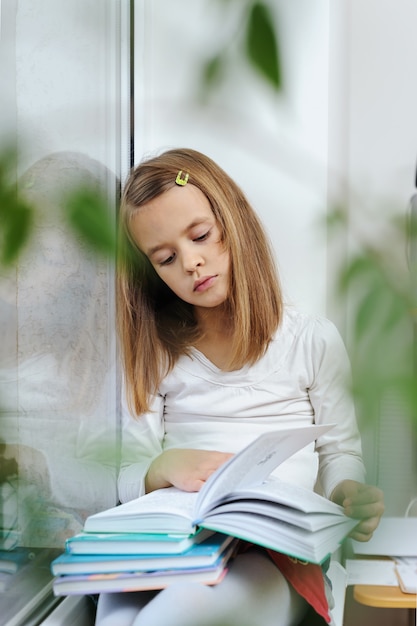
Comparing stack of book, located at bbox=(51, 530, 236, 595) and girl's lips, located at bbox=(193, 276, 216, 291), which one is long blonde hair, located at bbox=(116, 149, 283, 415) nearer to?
girl's lips, located at bbox=(193, 276, 216, 291)

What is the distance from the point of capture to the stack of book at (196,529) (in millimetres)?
825

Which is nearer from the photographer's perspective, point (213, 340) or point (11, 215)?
point (11, 215)

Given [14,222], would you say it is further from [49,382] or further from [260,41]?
[49,382]

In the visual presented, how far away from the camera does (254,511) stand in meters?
0.84

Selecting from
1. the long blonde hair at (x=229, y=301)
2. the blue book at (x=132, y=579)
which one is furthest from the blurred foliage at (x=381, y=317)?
the long blonde hair at (x=229, y=301)

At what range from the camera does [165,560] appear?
860 millimetres

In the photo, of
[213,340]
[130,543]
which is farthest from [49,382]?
[213,340]

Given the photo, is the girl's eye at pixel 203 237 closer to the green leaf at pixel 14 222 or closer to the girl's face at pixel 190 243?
the girl's face at pixel 190 243

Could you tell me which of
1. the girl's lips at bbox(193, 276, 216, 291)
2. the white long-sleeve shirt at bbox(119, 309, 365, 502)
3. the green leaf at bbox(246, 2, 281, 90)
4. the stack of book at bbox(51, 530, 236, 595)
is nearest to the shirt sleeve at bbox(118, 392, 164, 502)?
the white long-sleeve shirt at bbox(119, 309, 365, 502)

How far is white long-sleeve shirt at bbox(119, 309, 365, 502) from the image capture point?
1.21 metres

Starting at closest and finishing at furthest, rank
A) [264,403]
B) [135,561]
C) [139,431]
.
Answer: [135,561] → [139,431] → [264,403]

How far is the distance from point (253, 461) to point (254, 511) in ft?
0.19

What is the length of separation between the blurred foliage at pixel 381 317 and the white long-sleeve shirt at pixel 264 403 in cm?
105

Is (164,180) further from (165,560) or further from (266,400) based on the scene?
(165,560)
